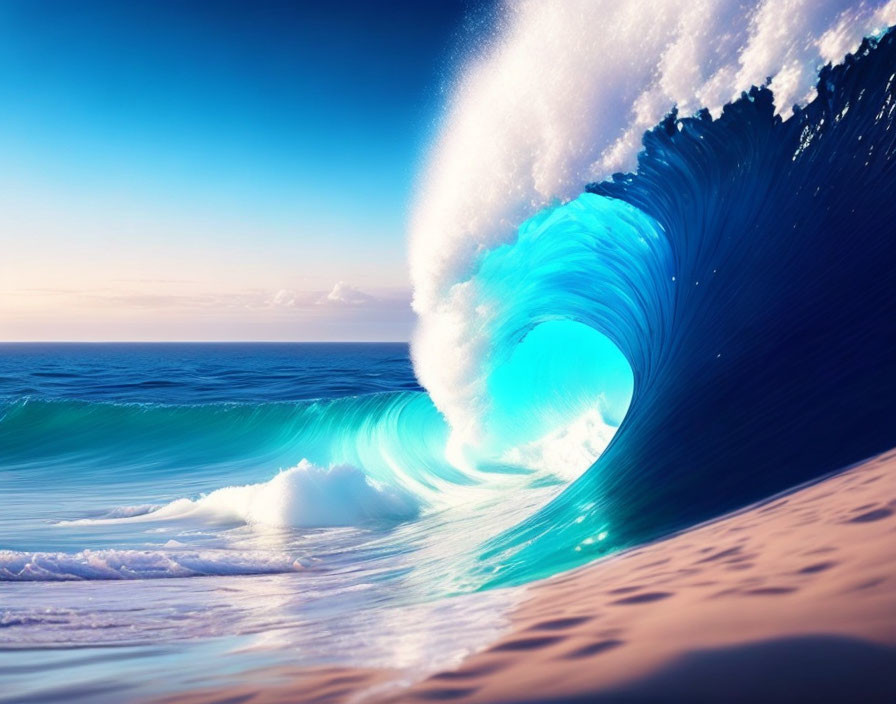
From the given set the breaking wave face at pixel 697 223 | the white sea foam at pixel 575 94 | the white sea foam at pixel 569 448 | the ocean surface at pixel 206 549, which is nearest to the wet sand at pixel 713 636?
the ocean surface at pixel 206 549

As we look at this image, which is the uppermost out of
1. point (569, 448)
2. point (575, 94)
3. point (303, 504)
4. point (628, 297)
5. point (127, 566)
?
point (575, 94)

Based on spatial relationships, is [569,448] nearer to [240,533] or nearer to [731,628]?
[240,533]

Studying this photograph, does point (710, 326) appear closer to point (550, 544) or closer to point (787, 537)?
point (550, 544)

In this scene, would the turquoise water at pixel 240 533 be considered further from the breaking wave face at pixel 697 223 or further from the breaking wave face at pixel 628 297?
the breaking wave face at pixel 697 223

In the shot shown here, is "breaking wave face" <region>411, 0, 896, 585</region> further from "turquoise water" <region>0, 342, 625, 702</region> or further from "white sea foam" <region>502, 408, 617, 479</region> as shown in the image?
"white sea foam" <region>502, 408, 617, 479</region>

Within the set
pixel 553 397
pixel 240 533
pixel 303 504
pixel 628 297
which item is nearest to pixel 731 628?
pixel 628 297

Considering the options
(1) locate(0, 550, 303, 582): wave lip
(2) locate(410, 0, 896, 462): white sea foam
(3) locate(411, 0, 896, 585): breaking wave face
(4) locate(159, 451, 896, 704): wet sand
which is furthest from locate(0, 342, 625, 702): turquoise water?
(2) locate(410, 0, 896, 462): white sea foam
